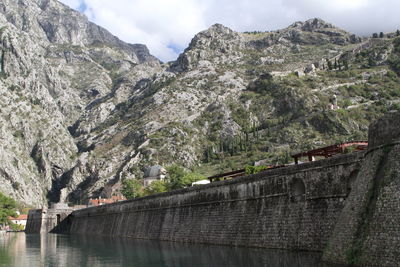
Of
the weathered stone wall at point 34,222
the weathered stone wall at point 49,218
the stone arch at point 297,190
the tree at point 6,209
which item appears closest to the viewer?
the stone arch at point 297,190

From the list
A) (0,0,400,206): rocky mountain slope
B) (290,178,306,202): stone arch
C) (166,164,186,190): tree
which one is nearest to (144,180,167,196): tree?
(166,164,186,190): tree

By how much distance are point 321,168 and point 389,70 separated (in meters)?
167

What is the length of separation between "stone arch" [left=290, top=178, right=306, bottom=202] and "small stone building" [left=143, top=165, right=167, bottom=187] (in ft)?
380

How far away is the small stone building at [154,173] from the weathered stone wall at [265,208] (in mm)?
92071

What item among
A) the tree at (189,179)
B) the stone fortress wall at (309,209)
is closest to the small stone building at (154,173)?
the tree at (189,179)

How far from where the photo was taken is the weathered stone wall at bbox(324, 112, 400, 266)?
1909cm

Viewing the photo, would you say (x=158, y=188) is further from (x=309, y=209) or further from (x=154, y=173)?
(x=309, y=209)

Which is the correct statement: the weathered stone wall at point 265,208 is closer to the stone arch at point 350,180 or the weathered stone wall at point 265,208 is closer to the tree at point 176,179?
the stone arch at point 350,180

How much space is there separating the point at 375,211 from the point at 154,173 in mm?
131672

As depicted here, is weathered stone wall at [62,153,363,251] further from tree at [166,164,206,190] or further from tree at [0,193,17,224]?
tree at [0,193,17,224]

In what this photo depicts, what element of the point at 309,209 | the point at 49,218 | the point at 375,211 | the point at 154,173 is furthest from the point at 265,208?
the point at 154,173

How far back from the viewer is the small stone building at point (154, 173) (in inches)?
5782

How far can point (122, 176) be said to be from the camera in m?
162

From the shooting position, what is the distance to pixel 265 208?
3391 cm
